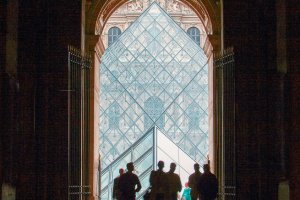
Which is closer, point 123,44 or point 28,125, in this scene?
point 28,125

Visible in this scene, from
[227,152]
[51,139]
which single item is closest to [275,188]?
[227,152]

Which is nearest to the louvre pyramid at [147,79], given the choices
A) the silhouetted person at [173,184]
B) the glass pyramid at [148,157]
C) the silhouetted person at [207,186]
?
the glass pyramid at [148,157]

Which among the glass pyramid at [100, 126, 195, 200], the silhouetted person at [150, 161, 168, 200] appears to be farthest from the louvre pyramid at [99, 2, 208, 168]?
the silhouetted person at [150, 161, 168, 200]

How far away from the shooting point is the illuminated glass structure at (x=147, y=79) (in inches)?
1873

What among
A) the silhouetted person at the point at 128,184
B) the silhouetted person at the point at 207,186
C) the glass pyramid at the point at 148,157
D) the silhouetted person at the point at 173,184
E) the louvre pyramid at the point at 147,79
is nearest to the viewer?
the silhouetted person at the point at 207,186

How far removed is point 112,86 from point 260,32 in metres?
32.9

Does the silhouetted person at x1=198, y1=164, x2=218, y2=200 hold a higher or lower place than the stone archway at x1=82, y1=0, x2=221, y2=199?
lower

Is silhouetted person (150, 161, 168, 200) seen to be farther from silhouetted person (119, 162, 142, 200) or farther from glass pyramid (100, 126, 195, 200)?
glass pyramid (100, 126, 195, 200)

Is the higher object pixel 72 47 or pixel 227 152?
pixel 72 47

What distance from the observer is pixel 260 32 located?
15102mm

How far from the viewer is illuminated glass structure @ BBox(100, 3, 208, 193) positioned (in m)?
47.6

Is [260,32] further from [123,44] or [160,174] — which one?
[123,44]

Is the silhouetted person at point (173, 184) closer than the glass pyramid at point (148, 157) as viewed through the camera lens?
Yes

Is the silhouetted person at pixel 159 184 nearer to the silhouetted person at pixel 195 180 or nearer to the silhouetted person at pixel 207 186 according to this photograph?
the silhouetted person at pixel 207 186
